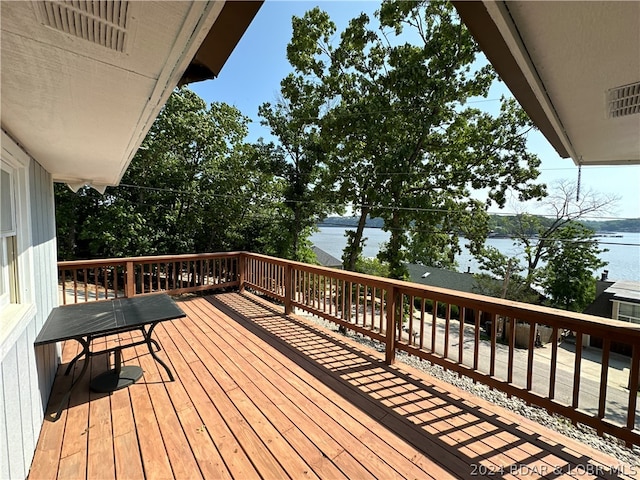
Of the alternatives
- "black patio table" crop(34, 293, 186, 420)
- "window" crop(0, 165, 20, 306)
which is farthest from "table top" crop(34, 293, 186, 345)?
"window" crop(0, 165, 20, 306)

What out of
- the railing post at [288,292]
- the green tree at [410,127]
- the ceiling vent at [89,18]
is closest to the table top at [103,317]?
the railing post at [288,292]

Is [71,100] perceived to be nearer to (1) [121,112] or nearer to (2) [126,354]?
(1) [121,112]

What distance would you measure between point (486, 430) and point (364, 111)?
32.3 feet

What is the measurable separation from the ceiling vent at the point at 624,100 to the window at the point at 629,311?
18724mm

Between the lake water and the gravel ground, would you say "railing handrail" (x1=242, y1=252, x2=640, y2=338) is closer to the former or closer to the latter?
the gravel ground

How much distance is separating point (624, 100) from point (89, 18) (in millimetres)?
2305

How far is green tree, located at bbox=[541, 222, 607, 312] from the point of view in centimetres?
1550

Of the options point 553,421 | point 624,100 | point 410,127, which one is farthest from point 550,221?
point 624,100

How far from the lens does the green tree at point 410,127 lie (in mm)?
9688

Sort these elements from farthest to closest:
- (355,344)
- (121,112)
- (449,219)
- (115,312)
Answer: (449,219) → (355,344) → (115,312) → (121,112)

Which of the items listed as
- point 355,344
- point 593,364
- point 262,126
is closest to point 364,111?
point 262,126

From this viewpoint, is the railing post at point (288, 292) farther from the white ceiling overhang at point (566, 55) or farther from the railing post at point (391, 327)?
the white ceiling overhang at point (566, 55)

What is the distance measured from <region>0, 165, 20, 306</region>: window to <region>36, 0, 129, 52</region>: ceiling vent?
1.59 meters

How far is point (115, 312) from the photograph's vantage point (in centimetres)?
291
